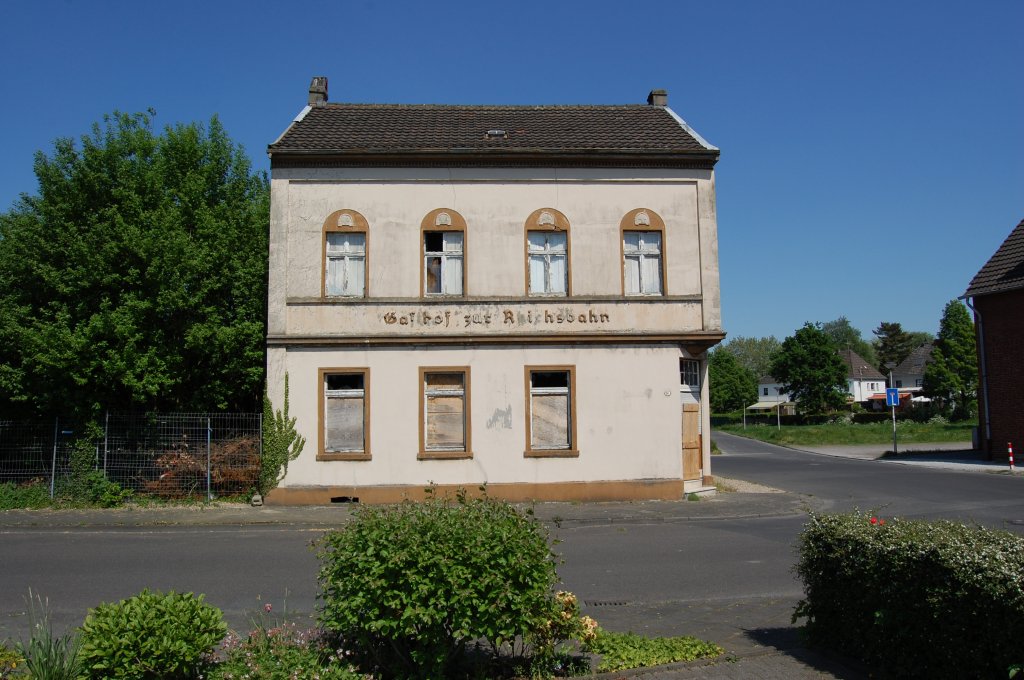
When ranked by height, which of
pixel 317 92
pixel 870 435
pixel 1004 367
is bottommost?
pixel 870 435

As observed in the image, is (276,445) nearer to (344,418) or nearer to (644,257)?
(344,418)

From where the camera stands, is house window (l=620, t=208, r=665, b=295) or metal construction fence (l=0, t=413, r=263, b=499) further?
house window (l=620, t=208, r=665, b=295)

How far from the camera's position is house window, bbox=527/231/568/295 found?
18.3 metres

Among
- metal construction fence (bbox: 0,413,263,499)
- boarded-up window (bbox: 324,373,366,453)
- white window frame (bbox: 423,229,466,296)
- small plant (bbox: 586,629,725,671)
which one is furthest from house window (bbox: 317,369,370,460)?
small plant (bbox: 586,629,725,671)

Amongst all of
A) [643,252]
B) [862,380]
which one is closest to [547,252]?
[643,252]

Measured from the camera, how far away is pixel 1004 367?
28453 mm

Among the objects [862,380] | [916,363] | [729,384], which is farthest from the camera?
[862,380]

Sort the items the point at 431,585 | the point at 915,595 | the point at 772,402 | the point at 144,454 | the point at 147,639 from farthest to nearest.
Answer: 1. the point at 772,402
2. the point at 144,454
3. the point at 915,595
4. the point at 431,585
5. the point at 147,639

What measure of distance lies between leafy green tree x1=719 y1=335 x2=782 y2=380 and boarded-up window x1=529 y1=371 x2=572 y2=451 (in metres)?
114

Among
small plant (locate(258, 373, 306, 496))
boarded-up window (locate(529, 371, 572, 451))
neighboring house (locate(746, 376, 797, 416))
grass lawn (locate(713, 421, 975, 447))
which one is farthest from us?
neighboring house (locate(746, 376, 797, 416))

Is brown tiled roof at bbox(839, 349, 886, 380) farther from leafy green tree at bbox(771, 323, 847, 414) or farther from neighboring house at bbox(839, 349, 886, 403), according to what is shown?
leafy green tree at bbox(771, 323, 847, 414)

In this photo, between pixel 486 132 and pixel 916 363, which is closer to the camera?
pixel 486 132

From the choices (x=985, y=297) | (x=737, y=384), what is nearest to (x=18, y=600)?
(x=985, y=297)

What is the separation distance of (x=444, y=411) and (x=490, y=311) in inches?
101
